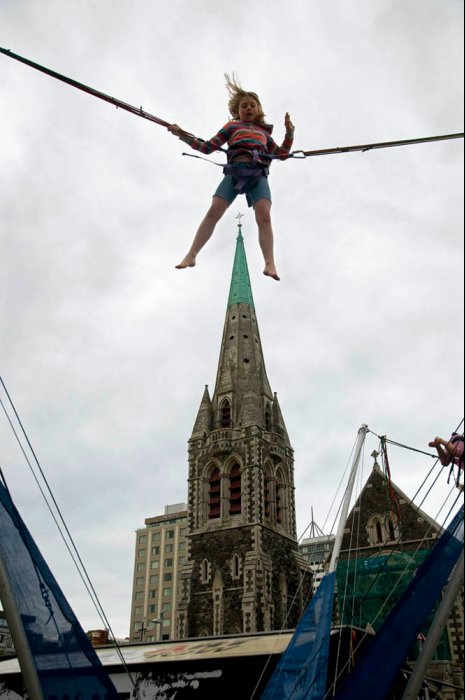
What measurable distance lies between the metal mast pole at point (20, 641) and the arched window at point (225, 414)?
141 ft

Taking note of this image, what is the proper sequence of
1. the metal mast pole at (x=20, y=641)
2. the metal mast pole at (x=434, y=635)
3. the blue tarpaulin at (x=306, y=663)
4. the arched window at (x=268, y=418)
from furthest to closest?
the arched window at (x=268, y=418)
the blue tarpaulin at (x=306, y=663)
the metal mast pole at (x=20, y=641)
the metal mast pole at (x=434, y=635)

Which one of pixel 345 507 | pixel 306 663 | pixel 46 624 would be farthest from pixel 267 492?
pixel 46 624

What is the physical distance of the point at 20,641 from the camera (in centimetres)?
645

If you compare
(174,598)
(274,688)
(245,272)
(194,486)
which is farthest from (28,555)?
(174,598)

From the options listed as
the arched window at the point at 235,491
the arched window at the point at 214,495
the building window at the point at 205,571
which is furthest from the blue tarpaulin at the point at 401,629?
the arched window at the point at 214,495

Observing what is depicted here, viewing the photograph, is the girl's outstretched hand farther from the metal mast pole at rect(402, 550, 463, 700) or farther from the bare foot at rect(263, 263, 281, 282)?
the metal mast pole at rect(402, 550, 463, 700)

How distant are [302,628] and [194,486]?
38249mm

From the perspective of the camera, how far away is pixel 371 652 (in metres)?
6.55

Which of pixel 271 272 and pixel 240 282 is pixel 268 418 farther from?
pixel 271 272

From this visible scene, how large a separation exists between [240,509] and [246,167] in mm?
39370

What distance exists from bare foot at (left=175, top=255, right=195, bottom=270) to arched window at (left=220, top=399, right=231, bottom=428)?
4272 cm

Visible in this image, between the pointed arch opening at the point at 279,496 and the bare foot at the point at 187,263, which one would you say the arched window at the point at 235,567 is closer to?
the pointed arch opening at the point at 279,496

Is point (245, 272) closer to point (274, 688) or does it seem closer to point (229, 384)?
point (229, 384)

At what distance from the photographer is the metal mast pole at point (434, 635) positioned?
6148mm
